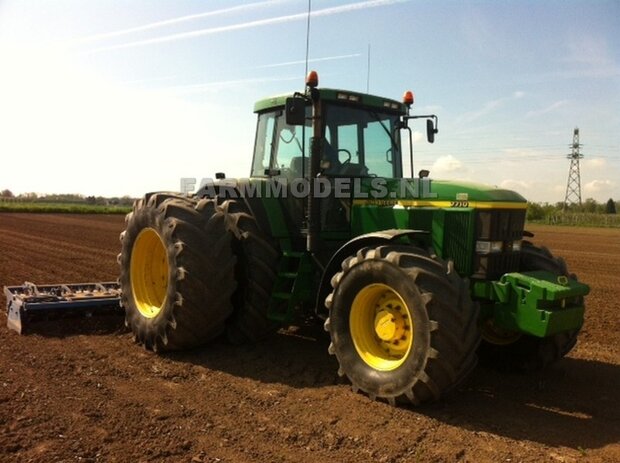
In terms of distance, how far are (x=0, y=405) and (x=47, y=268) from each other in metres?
8.53

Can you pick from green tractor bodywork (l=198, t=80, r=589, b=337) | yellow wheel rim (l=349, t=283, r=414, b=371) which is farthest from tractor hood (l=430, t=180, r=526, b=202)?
yellow wheel rim (l=349, t=283, r=414, b=371)

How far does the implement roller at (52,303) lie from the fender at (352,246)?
3241mm

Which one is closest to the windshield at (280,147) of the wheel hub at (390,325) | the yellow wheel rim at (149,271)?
the yellow wheel rim at (149,271)

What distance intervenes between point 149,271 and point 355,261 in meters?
3.14

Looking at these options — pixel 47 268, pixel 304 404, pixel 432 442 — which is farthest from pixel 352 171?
pixel 47 268

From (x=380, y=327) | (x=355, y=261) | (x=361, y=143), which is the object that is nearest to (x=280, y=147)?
(x=361, y=143)

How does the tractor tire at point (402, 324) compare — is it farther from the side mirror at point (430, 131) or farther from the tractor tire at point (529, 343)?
the side mirror at point (430, 131)

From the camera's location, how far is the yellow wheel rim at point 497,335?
5.72 meters

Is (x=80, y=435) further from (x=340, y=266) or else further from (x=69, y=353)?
(x=340, y=266)

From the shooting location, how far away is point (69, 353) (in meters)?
5.89

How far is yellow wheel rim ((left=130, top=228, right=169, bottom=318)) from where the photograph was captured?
673 centimetres

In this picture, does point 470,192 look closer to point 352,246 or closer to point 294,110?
point 352,246

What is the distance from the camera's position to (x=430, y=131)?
6672mm

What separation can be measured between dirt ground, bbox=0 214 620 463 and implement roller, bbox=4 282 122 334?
0.22 meters
